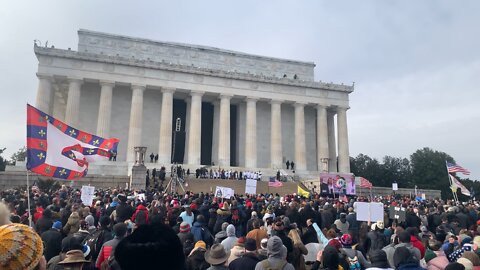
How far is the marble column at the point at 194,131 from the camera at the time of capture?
5247 cm

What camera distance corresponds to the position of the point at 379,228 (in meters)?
10.6

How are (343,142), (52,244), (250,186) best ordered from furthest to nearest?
(343,142) → (250,186) → (52,244)

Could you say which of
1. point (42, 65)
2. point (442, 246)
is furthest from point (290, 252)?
point (42, 65)

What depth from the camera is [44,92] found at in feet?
160

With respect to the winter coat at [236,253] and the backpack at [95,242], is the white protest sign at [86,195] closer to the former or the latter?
the backpack at [95,242]

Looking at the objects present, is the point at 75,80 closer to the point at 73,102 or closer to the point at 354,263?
the point at 73,102

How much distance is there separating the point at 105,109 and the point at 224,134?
16.6 meters

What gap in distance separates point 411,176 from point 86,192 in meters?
72.9

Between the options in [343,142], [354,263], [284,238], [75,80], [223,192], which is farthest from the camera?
[343,142]

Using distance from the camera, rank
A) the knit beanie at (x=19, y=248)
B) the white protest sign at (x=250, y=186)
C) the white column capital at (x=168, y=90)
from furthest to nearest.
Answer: the white column capital at (x=168, y=90)
the white protest sign at (x=250, y=186)
the knit beanie at (x=19, y=248)

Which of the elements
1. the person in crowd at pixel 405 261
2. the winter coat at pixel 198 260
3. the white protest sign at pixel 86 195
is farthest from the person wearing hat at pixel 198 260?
the white protest sign at pixel 86 195

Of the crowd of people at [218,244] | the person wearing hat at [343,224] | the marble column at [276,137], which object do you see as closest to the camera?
the crowd of people at [218,244]

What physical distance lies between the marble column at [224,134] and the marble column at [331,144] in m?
17.5

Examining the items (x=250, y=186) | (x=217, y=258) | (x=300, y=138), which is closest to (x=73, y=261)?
(x=217, y=258)
